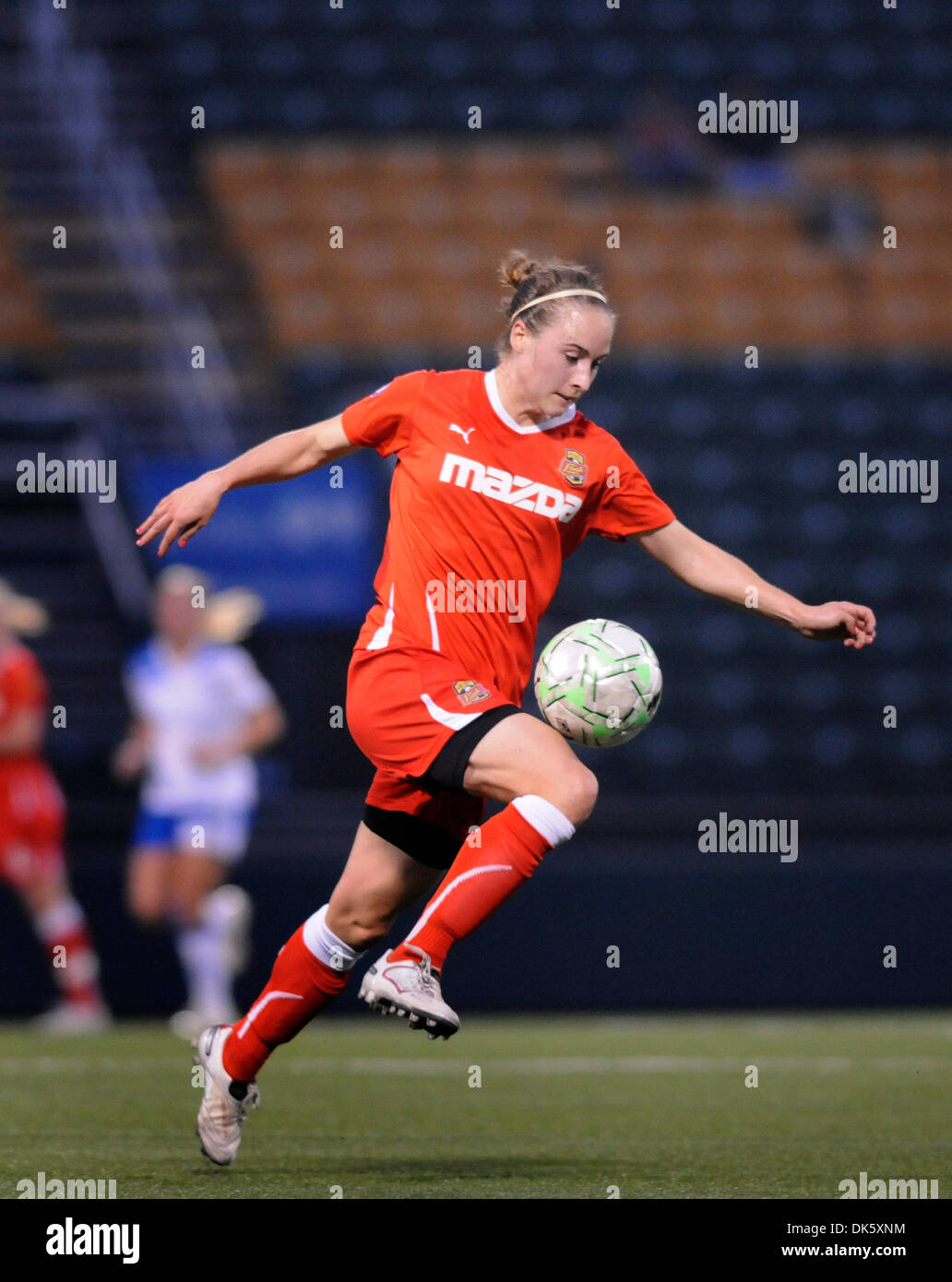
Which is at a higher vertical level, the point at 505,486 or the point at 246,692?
the point at 505,486

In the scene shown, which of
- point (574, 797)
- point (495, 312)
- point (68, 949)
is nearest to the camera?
point (574, 797)

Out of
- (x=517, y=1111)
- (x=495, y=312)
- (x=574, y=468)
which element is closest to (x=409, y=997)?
(x=574, y=468)

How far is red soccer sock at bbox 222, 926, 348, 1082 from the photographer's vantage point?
4.77 meters

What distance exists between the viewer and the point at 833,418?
44.2 ft

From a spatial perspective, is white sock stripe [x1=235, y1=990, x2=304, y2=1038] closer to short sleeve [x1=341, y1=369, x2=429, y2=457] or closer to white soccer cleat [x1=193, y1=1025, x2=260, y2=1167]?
white soccer cleat [x1=193, y1=1025, x2=260, y2=1167]

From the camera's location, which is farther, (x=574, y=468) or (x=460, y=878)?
(x=574, y=468)

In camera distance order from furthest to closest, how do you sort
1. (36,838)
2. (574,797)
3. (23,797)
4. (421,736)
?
1. (23,797)
2. (36,838)
3. (421,736)
4. (574,797)

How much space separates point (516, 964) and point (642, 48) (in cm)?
804

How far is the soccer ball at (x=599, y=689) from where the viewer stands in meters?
4.52

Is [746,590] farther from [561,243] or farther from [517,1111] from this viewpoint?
[561,243]

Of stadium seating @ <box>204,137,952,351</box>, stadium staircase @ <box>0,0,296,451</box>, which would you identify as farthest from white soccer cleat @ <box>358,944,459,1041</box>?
stadium seating @ <box>204,137,952,351</box>

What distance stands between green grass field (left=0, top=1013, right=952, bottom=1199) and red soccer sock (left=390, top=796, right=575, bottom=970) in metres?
0.58

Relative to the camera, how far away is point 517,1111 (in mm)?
6262

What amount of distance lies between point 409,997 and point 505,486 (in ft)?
4.20
